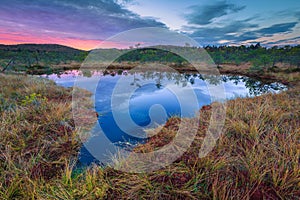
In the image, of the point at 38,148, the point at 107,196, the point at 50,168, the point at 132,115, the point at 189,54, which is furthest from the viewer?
the point at 189,54

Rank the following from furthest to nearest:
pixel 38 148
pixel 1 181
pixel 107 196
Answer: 1. pixel 38 148
2. pixel 1 181
3. pixel 107 196

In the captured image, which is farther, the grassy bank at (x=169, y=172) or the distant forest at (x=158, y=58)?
the distant forest at (x=158, y=58)

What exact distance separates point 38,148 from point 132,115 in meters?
3.41

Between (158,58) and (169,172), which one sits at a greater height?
(158,58)

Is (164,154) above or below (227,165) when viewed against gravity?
below

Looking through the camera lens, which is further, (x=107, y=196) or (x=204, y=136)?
(x=204, y=136)

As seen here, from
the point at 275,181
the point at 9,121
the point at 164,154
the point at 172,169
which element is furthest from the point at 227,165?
the point at 9,121

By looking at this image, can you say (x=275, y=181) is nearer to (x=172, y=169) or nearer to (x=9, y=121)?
(x=172, y=169)

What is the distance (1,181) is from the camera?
8.12ft

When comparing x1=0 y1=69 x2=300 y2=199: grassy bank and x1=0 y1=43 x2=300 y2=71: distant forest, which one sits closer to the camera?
x1=0 y1=69 x2=300 y2=199: grassy bank

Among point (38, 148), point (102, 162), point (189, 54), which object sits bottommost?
point (102, 162)

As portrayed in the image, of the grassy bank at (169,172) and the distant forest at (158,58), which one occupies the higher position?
the distant forest at (158,58)

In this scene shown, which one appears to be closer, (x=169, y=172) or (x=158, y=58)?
(x=169, y=172)

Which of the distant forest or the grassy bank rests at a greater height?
the distant forest
